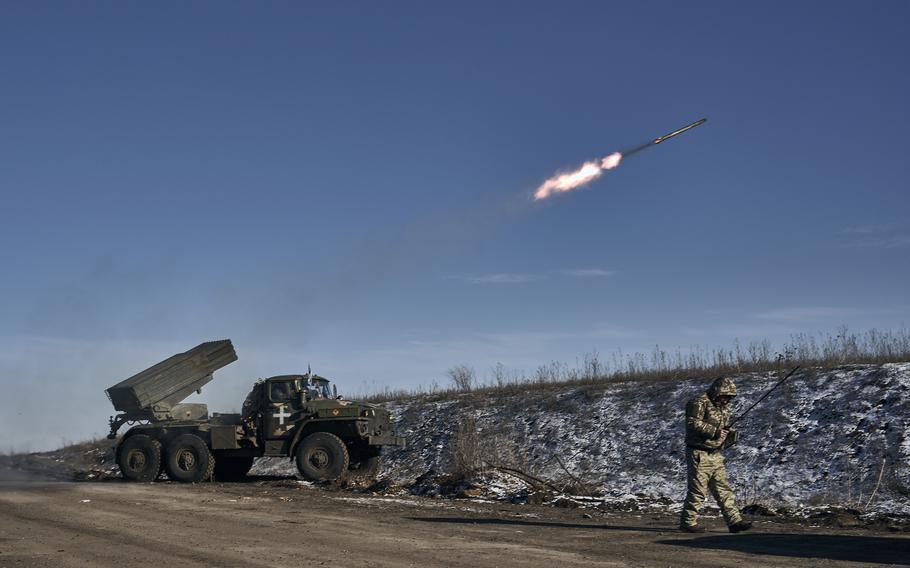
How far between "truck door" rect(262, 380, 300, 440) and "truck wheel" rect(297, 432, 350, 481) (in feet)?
3.14

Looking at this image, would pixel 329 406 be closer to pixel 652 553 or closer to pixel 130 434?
pixel 130 434

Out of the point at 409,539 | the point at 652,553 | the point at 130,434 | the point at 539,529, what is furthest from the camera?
the point at 130,434

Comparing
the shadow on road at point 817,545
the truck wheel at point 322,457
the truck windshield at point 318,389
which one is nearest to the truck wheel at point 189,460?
the truck wheel at point 322,457

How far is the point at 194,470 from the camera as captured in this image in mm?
20328

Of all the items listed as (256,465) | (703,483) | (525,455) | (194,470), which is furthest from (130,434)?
(703,483)

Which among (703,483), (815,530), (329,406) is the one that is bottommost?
(815,530)

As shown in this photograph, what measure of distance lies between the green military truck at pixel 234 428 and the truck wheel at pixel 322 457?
21mm

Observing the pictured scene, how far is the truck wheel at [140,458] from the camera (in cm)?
2069

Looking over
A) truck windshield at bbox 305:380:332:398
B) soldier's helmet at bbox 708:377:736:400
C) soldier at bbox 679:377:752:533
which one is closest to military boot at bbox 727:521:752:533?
soldier at bbox 679:377:752:533

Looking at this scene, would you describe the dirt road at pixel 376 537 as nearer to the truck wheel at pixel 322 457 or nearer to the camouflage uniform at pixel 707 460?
the camouflage uniform at pixel 707 460

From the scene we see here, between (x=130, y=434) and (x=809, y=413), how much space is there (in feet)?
50.6

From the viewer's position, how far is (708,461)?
433 inches

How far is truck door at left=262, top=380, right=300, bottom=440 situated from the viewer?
2011 cm

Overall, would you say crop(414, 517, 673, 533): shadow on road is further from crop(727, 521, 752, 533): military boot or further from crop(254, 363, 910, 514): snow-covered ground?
crop(254, 363, 910, 514): snow-covered ground
